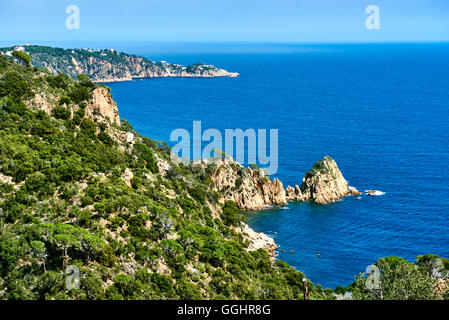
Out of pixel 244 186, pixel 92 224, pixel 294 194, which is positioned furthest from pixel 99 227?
pixel 294 194

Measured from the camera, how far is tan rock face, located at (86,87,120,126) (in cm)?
5569

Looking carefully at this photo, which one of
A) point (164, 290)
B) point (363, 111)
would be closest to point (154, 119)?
point (363, 111)

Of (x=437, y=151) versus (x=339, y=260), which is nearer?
(x=339, y=260)

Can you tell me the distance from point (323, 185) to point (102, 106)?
47053 mm

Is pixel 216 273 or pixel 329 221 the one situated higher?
pixel 216 273

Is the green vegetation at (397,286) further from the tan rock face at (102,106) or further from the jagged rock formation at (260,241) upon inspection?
the tan rock face at (102,106)

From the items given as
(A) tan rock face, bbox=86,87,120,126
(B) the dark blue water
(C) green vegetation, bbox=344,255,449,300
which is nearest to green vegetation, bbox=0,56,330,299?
(A) tan rock face, bbox=86,87,120,126

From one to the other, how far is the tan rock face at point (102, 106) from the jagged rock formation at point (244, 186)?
2393 cm

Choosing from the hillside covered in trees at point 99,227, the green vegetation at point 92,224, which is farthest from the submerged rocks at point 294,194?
the green vegetation at point 92,224

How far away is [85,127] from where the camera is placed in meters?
52.2

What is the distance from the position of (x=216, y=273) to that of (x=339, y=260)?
1233 inches

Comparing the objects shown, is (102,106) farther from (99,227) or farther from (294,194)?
(294,194)
